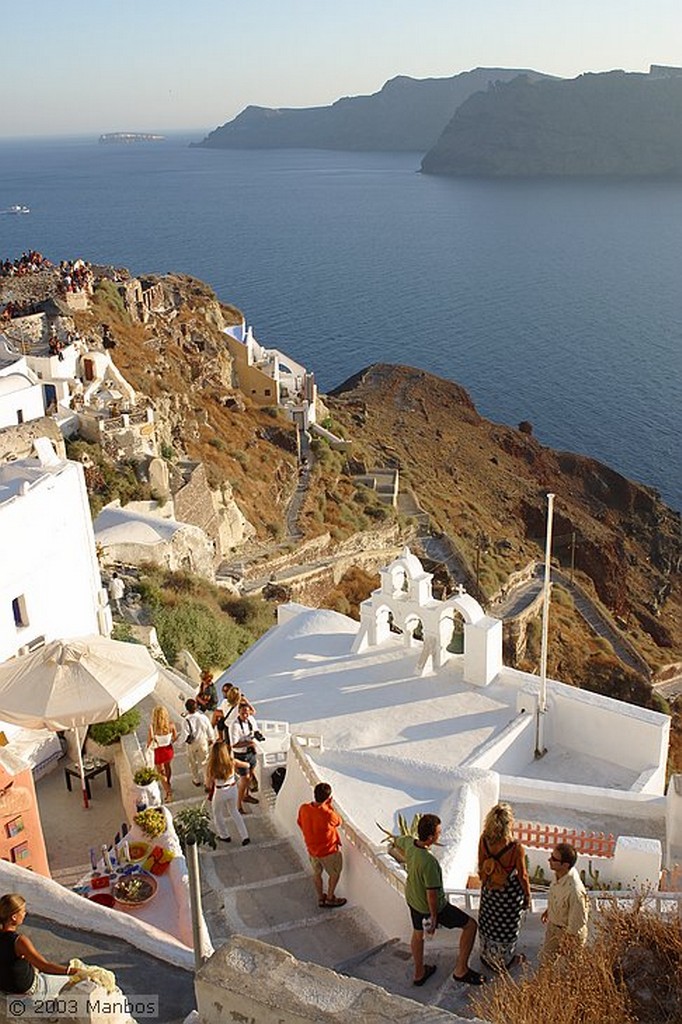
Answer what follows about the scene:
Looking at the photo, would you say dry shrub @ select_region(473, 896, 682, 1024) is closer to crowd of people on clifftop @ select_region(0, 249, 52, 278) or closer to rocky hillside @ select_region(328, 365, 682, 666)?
rocky hillside @ select_region(328, 365, 682, 666)

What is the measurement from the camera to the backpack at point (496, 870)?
7.32m

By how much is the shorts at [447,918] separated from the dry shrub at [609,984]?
0.51 meters

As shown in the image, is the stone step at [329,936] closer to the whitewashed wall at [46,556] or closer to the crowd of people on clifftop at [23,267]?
the whitewashed wall at [46,556]

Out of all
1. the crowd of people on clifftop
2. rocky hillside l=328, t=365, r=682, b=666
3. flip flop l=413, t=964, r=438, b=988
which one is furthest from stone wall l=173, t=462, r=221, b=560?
flip flop l=413, t=964, r=438, b=988

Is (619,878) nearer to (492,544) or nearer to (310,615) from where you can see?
(310,615)

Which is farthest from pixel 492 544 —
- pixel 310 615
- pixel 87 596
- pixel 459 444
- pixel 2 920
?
pixel 2 920

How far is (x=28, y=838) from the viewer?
8.91m

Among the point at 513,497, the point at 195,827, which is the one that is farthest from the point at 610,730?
the point at 513,497

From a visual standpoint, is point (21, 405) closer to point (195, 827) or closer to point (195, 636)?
point (195, 636)

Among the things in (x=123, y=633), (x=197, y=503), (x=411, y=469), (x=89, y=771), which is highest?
(x=89, y=771)

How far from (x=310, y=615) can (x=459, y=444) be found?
158 ft

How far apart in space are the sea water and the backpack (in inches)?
2345

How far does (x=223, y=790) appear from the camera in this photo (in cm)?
1030

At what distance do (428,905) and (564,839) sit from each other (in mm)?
4455
